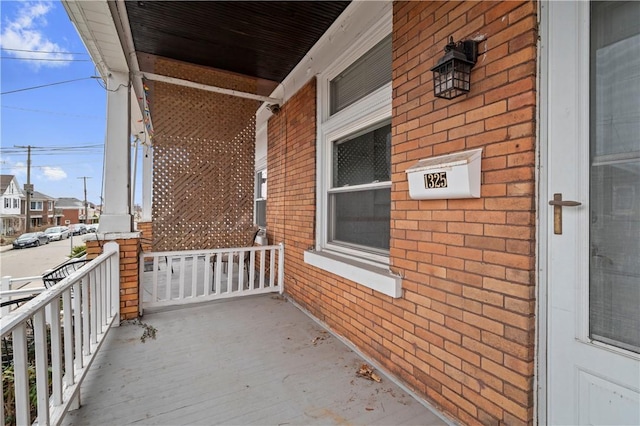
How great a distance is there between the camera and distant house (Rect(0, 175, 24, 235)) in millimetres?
26370

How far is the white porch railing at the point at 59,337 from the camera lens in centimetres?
123

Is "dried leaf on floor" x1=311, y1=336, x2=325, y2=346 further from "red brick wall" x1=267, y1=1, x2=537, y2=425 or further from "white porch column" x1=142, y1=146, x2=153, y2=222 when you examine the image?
"white porch column" x1=142, y1=146, x2=153, y2=222

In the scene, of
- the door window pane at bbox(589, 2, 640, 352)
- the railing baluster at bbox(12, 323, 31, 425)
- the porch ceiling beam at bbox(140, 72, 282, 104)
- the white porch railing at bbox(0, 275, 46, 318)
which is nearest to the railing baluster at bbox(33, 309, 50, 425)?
the railing baluster at bbox(12, 323, 31, 425)

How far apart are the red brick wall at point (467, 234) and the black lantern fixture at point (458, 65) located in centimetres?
5

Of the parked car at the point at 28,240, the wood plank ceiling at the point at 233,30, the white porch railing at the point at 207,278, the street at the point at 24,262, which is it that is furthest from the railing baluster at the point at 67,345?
the parked car at the point at 28,240

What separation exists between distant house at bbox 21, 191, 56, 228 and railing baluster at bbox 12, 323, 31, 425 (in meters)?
46.6

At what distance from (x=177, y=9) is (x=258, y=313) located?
3262 millimetres

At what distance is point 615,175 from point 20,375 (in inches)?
99.0

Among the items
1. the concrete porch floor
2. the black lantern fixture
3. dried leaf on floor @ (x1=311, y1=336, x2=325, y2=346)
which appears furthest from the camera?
dried leaf on floor @ (x1=311, y1=336, x2=325, y2=346)

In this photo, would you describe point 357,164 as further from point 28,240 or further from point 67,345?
point 28,240

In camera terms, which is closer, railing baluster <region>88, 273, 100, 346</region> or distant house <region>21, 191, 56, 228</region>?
railing baluster <region>88, 273, 100, 346</region>

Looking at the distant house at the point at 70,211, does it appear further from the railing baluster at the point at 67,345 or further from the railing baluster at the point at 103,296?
the railing baluster at the point at 67,345

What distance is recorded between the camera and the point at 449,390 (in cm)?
177

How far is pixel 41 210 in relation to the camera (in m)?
38.6
